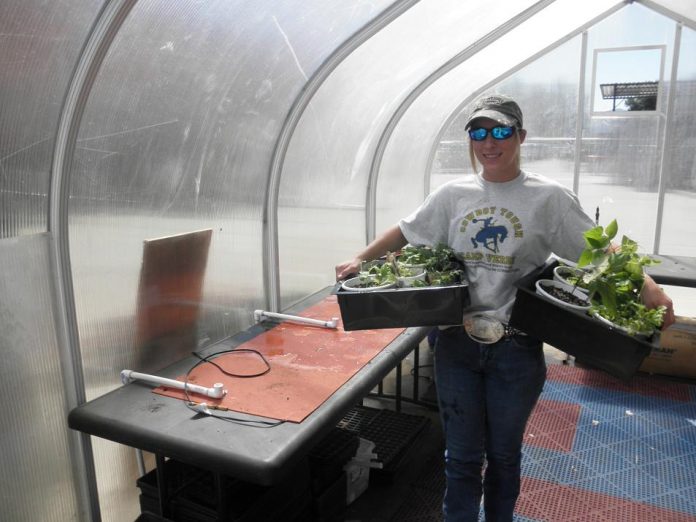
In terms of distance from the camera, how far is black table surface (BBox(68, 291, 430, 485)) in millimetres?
1765

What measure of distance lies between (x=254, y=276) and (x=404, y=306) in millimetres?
1382

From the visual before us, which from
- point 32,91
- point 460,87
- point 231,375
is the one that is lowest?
point 231,375

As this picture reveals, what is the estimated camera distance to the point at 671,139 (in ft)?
15.8

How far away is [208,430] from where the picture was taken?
6.32ft

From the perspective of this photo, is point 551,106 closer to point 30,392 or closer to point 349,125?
point 349,125

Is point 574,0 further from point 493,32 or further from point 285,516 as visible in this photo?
point 285,516

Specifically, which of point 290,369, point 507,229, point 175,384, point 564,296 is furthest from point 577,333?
point 175,384

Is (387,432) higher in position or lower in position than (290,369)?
lower

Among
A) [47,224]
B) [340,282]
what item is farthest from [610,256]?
[47,224]

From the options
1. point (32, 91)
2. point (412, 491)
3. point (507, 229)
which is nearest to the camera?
point (32, 91)

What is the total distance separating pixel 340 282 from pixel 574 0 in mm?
3263

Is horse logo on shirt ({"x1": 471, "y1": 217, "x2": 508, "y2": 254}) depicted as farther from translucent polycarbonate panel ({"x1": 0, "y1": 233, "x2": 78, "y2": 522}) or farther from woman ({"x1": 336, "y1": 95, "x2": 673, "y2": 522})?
translucent polycarbonate panel ({"x1": 0, "y1": 233, "x2": 78, "y2": 522})

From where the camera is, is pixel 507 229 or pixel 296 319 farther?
pixel 296 319

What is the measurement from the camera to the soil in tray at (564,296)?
6.12 ft
